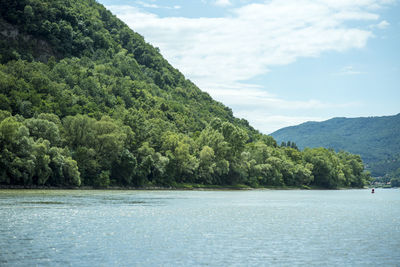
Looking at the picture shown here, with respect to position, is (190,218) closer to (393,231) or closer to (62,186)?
(393,231)

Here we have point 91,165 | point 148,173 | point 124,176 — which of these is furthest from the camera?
point 148,173

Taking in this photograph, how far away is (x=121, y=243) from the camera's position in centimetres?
3691

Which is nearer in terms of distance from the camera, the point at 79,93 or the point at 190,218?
the point at 190,218

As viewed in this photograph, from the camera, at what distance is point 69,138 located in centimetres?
13238

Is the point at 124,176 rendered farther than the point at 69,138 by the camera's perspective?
Yes

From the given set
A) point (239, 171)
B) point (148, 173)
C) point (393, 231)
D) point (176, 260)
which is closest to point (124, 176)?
point (148, 173)

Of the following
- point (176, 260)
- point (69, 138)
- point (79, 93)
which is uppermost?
point (79, 93)

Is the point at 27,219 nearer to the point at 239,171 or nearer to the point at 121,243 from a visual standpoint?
the point at 121,243

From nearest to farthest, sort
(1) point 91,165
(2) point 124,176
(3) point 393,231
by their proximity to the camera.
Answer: (3) point 393,231
(1) point 91,165
(2) point 124,176

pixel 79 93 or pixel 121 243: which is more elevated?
pixel 79 93

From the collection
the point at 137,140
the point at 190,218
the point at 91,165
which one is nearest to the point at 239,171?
the point at 137,140

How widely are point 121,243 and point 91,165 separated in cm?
9502

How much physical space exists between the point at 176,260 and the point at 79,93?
551 ft

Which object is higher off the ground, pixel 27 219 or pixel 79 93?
pixel 79 93
